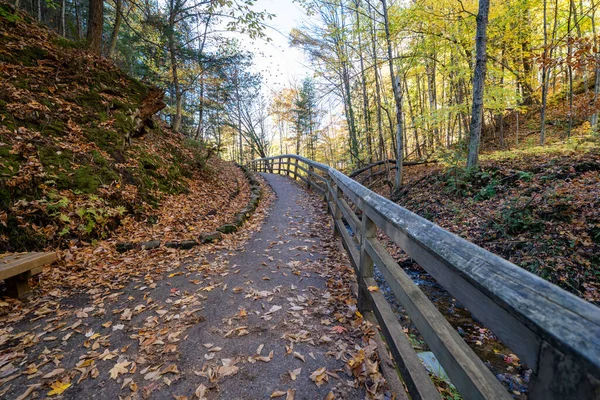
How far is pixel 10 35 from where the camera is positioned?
21.9 feet

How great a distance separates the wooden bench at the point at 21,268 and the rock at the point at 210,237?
2.23 meters

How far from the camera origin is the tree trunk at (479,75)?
22.5ft

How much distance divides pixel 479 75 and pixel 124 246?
913cm

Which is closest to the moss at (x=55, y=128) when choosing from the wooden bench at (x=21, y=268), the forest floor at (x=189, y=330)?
the forest floor at (x=189, y=330)

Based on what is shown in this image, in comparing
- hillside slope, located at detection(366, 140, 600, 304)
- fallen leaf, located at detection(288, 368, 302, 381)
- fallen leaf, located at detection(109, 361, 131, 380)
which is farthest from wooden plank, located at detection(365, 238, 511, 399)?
hillside slope, located at detection(366, 140, 600, 304)

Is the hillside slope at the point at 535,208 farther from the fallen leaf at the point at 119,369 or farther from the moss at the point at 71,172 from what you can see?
the moss at the point at 71,172

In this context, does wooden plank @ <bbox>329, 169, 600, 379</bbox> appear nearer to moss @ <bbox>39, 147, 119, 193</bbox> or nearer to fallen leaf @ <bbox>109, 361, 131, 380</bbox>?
fallen leaf @ <bbox>109, 361, 131, 380</bbox>

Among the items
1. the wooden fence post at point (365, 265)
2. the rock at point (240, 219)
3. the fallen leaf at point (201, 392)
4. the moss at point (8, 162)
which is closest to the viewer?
the fallen leaf at point (201, 392)

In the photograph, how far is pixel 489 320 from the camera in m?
1.04

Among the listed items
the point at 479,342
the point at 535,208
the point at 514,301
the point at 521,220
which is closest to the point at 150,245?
the point at 514,301

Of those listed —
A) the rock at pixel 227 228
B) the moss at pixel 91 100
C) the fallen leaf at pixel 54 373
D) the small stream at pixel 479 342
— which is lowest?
the small stream at pixel 479 342

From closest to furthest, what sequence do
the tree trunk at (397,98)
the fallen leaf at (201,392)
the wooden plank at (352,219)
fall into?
the fallen leaf at (201,392) < the wooden plank at (352,219) < the tree trunk at (397,98)

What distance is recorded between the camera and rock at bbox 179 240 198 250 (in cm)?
493

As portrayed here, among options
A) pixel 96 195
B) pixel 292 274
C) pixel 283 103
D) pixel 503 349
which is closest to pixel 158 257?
pixel 96 195
